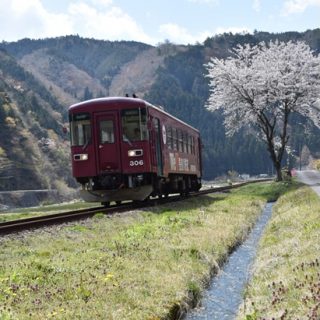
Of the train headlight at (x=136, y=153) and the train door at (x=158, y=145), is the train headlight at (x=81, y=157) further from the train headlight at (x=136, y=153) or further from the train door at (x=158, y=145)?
the train door at (x=158, y=145)

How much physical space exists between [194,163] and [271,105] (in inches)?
524

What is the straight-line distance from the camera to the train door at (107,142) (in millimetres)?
20234

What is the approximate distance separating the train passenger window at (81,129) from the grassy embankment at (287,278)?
9.41m

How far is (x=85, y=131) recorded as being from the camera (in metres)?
20.6

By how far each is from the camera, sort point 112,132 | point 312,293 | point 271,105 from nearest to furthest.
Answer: point 312,293
point 112,132
point 271,105

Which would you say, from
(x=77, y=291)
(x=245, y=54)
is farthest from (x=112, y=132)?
(x=245, y=54)

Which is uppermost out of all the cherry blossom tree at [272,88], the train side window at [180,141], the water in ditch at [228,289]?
the cherry blossom tree at [272,88]

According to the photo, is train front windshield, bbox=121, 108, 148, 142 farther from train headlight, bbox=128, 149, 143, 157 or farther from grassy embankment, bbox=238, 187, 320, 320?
grassy embankment, bbox=238, 187, 320, 320

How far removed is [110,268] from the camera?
874 centimetres

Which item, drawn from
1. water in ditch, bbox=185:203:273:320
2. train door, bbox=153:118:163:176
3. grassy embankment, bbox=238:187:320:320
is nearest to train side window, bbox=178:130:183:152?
train door, bbox=153:118:163:176

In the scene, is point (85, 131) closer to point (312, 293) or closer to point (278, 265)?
point (278, 265)

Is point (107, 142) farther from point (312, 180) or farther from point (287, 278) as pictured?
point (312, 180)

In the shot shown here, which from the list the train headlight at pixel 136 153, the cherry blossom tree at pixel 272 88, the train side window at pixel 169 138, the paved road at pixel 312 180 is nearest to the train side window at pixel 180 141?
the train side window at pixel 169 138

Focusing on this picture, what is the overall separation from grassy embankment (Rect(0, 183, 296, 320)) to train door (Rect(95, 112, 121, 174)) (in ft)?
16.8
